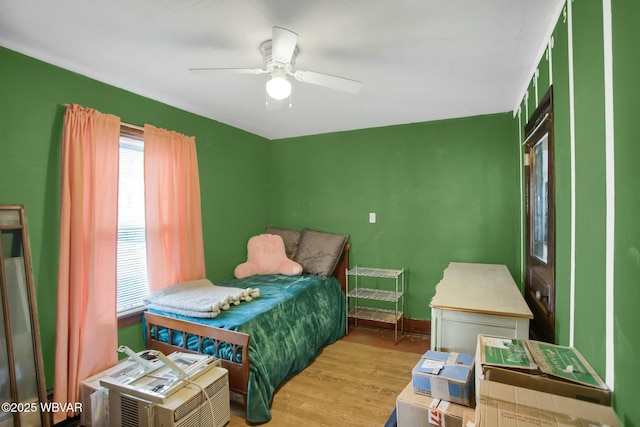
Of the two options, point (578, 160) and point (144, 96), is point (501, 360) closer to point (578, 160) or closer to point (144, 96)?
point (578, 160)

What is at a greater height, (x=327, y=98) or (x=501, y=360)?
(x=327, y=98)

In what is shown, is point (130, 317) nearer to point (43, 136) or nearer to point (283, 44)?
point (43, 136)

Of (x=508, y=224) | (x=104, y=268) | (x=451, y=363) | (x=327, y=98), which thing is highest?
(x=327, y=98)

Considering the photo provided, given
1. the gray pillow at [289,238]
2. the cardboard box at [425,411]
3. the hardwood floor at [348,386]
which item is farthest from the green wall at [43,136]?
the cardboard box at [425,411]

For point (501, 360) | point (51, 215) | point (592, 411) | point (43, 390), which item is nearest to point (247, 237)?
point (51, 215)

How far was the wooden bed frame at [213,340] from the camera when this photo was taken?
207 centimetres

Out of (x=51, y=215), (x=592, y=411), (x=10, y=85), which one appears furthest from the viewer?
(x=51, y=215)

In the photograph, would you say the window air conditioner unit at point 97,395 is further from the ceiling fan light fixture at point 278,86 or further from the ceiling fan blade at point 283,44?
the ceiling fan blade at point 283,44

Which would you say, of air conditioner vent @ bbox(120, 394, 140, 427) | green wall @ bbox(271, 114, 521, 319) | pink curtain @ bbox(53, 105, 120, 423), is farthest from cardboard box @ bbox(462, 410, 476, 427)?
pink curtain @ bbox(53, 105, 120, 423)

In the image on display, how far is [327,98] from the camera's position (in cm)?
274

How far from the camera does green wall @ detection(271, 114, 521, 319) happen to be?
10.5 feet

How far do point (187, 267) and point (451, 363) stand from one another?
7.32ft

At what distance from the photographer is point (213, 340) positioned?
7.16 ft

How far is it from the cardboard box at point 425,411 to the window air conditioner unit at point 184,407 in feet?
3.57
